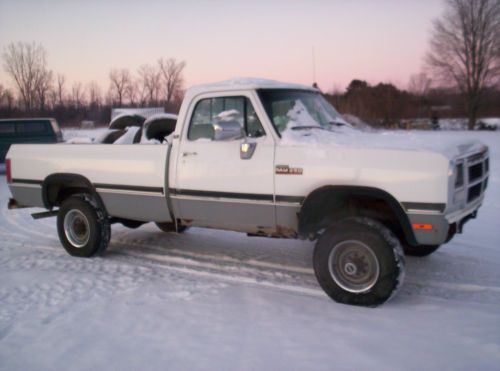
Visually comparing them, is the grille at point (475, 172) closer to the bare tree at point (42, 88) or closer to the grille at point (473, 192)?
the grille at point (473, 192)

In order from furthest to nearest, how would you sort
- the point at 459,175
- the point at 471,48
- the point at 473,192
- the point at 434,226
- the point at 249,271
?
the point at 471,48 < the point at 249,271 < the point at 473,192 < the point at 459,175 < the point at 434,226

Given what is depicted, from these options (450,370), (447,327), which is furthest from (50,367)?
(447,327)

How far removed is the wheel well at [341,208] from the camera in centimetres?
453

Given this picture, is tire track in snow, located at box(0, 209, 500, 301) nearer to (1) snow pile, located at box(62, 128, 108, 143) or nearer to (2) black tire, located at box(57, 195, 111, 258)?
(2) black tire, located at box(57, 195, 111, 258)

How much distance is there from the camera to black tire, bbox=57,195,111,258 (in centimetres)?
638

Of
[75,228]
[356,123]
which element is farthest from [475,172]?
[75,228]

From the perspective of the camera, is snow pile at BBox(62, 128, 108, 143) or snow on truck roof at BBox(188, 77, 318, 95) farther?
snow pile at BBox(62, 128, 108, 143)

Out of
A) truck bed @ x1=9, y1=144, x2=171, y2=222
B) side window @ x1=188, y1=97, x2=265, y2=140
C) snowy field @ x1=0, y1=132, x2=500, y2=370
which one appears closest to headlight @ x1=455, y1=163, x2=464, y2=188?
snowy field @ x1=0, y1=132, x2=500, y2=370

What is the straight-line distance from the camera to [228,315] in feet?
14.5

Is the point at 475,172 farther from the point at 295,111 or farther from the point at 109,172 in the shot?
the point at 109,172

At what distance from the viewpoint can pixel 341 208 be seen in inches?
194

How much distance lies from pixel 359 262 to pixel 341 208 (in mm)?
604

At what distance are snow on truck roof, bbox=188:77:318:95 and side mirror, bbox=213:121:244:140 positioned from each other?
53 cm

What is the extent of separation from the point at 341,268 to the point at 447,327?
1.08 meters
